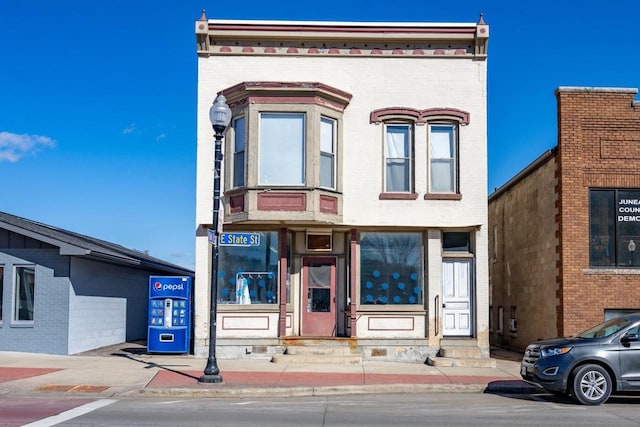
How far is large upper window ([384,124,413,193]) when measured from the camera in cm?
1934

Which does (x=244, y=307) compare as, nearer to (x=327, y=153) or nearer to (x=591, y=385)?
(x=327, y=153)

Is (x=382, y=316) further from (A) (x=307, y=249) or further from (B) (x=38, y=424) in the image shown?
(B) (x=38, y=424)

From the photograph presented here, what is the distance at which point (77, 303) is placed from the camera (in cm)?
1988

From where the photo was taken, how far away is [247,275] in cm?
1925

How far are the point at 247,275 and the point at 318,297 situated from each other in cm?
200

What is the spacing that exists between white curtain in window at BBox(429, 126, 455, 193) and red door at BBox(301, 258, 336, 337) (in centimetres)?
346

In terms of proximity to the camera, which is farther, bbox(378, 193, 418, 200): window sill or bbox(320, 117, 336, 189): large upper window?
bbox(378, 193, 418, 200): window sill

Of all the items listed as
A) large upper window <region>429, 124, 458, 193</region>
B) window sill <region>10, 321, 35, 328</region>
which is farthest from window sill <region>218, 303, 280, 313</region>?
large upper window <region>429, 124, 458, 193</region>

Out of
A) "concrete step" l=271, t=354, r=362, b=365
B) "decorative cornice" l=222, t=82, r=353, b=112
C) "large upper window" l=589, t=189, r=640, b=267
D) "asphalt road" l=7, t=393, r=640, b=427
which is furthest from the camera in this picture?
"decorative cornice" l=222, t=82, r=353, b=112

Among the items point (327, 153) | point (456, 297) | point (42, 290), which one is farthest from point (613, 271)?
point (42, 290)

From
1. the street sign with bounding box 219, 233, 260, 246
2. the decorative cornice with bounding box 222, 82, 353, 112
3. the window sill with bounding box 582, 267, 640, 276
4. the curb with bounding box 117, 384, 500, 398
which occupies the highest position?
the decorative cornice with bounding box 222, 82, 353, 112

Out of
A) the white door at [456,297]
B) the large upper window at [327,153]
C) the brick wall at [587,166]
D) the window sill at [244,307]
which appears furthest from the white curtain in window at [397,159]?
the window sill at [244,307]

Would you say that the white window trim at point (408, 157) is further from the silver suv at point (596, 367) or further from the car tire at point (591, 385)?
the car tire at point (591, 385)

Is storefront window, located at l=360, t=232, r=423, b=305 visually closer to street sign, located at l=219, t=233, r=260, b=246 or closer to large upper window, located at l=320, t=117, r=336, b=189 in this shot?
large upper window, located at l=320, t=117, r=336, b=189
